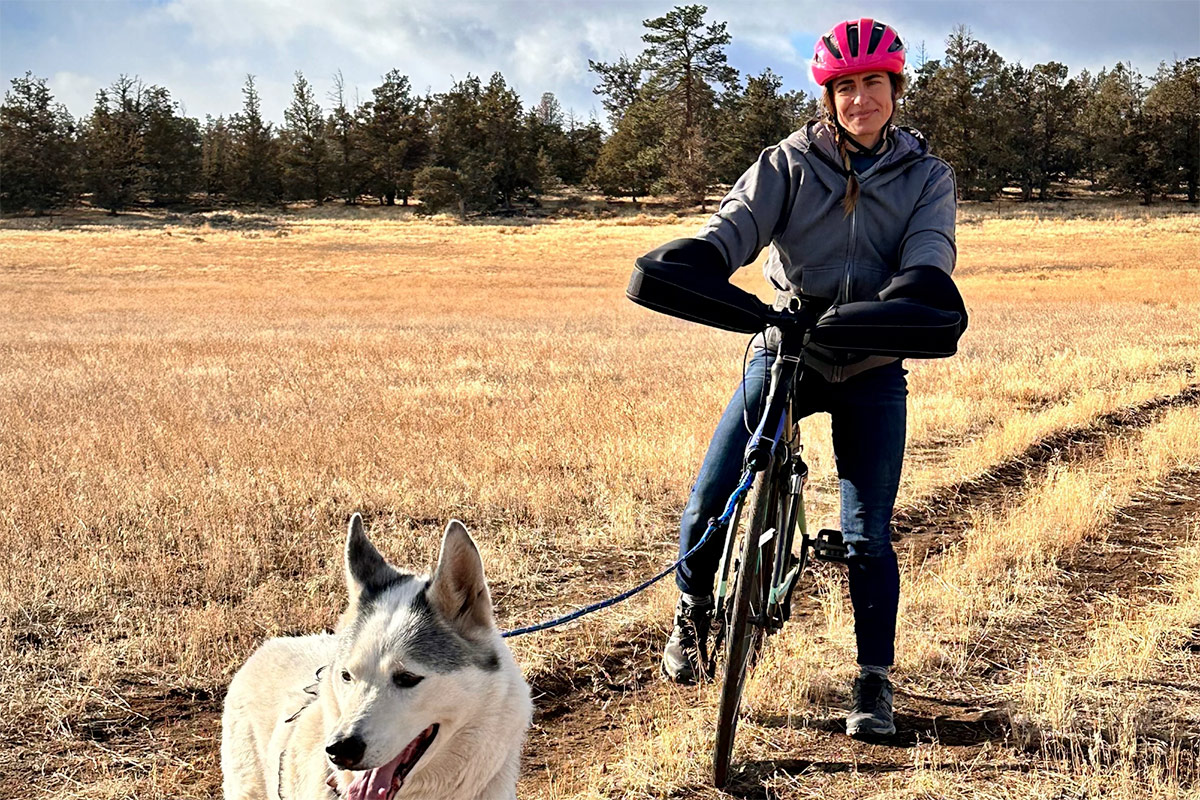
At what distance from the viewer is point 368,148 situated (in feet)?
266

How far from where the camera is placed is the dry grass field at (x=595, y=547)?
13.3 feet

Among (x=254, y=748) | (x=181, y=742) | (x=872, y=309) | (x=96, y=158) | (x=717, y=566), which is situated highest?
(x=96, y=158)

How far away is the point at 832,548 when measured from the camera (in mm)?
4176

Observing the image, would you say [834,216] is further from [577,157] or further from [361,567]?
[577,157]

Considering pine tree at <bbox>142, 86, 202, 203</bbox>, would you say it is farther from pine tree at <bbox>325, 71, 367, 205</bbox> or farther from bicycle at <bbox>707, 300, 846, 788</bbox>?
bicycle at <bbox>707, 300, 846, 788</bbox>

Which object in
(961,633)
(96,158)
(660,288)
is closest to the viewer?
(660,288)

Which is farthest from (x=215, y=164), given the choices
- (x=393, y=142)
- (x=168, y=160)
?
(x=393, y=142)

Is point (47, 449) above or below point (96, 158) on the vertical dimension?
below

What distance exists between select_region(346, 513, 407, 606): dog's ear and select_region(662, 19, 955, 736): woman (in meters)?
1.56

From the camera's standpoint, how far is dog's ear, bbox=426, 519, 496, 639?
2.83 m

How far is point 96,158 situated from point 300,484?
3191 inches

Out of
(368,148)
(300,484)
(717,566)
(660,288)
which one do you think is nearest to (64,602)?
(300,484)

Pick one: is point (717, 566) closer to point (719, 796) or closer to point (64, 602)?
point (719, 796)

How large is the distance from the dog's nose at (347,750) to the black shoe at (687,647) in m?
2.18
